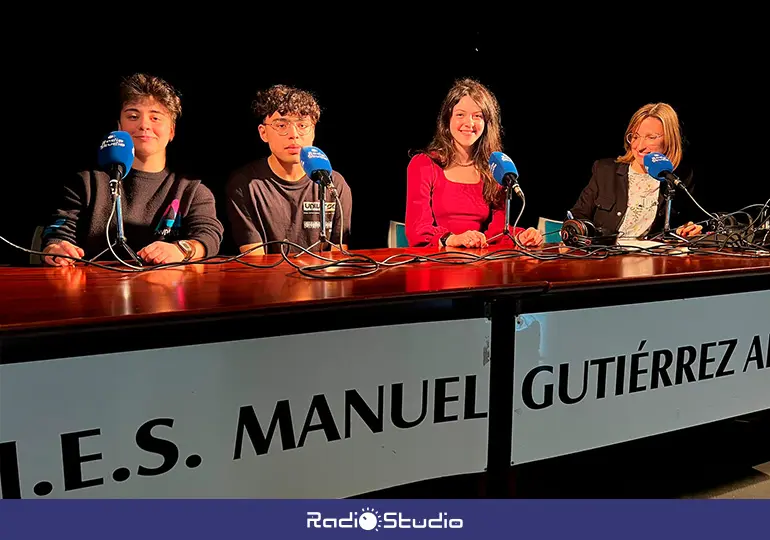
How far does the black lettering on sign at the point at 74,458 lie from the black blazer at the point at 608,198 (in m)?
Answer: 2.52

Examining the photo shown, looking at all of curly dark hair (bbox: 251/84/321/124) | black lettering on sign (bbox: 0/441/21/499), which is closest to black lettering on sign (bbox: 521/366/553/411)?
black lettering on sign (bbox: 0/441/21/499)

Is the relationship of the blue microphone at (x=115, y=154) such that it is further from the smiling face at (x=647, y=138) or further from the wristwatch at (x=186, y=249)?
the smiling face at (x=647, y=138)

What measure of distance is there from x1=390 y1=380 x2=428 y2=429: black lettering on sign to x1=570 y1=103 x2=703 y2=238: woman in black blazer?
1.83m

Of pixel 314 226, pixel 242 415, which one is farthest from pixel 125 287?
pixel 314 226

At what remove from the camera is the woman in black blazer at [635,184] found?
2787 millimetres

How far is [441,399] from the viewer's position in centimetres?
141

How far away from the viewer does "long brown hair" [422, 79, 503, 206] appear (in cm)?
254

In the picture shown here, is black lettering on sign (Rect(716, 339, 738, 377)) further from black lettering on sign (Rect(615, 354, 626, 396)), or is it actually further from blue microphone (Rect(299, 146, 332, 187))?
blue microphone (Rect(299, 146, 332, 187))

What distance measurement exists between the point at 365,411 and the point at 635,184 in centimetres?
222

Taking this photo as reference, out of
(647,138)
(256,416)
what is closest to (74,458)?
(256,416)

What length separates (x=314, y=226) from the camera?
2.41m

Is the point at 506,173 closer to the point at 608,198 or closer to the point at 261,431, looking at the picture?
the point at 261,431

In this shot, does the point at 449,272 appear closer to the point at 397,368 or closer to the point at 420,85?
the point at 397,368
